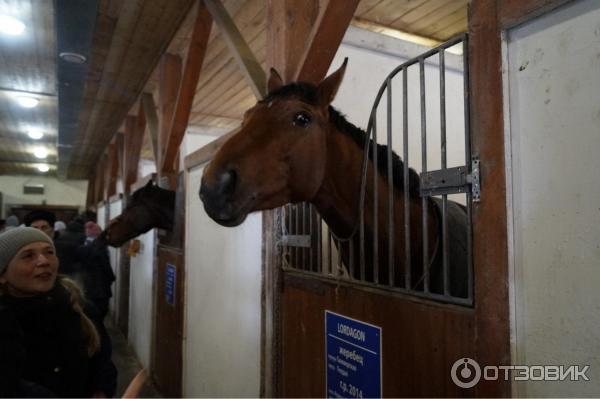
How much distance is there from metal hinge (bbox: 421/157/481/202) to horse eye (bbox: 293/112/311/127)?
1.30 ft

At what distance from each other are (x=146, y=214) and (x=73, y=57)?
1.37 metres

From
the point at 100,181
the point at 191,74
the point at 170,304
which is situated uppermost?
the point at 191,74

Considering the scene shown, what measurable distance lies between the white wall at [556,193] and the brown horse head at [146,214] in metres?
2.86

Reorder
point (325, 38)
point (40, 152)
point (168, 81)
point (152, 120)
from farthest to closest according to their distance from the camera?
1. point (40, 152)
2. point (152, 120)
3. point (168, 81)
4. point (325, 38)

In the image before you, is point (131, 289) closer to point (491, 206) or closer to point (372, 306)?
point (372, 306)

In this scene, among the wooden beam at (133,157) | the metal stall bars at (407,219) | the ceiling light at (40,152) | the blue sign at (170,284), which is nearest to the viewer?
the metal stall bars at (407,219)

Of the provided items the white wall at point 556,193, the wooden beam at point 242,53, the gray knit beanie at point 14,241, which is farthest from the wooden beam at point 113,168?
the white wall at point 556,193

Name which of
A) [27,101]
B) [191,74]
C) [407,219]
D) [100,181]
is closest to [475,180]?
[407,219]

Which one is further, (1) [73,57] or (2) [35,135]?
(2) [35,135]

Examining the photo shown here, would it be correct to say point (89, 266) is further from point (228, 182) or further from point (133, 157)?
point (228, 182)

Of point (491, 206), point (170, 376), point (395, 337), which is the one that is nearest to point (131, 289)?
point (170, 376)

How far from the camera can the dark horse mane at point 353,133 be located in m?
1.24

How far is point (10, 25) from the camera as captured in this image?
9.57 ft

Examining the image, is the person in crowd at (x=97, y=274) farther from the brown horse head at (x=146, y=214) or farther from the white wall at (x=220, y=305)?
the white wall at (x=220, y=305)
